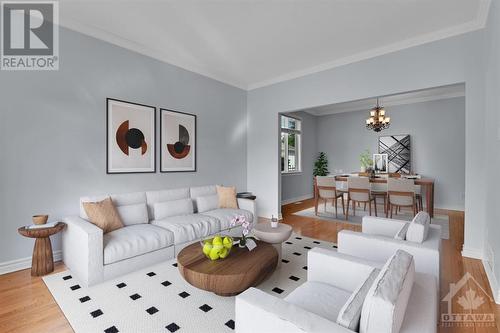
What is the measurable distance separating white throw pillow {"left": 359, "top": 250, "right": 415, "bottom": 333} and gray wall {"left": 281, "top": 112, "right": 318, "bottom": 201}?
565cm

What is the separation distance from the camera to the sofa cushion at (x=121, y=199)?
2957mm

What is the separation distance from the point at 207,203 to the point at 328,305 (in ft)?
9.54

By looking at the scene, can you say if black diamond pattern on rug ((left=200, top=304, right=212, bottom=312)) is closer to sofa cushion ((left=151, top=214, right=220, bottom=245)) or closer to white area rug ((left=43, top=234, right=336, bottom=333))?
white area rug ((left=43, top=234, right=336, bottom=333))

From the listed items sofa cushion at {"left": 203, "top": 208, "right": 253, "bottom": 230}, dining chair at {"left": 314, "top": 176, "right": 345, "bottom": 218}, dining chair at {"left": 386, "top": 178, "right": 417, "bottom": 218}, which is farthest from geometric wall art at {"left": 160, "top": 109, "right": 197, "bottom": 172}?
dining chair at {"left": 386, "top": 178, "right": 417, "bottom": 218}

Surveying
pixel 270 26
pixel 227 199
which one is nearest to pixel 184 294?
pixel 227 199

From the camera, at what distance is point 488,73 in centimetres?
273

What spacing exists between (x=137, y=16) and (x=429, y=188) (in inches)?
222

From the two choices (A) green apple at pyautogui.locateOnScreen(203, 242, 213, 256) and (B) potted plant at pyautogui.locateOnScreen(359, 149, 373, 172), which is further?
(B) potted plant at pyautogui.locateOnScreen(359, 149, 373, 172)

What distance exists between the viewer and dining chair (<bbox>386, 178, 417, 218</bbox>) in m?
4.46

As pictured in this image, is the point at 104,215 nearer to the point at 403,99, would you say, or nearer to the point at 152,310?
the point at 152,310

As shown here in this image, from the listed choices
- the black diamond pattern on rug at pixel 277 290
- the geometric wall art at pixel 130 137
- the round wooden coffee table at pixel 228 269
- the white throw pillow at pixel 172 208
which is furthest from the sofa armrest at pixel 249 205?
the black diamond pattern on rug at pixel 277 290

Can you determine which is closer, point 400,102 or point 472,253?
point 472,253

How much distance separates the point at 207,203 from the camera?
159 inches

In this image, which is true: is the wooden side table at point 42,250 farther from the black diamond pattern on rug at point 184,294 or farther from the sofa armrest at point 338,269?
the sofa armrest at point 338,269
